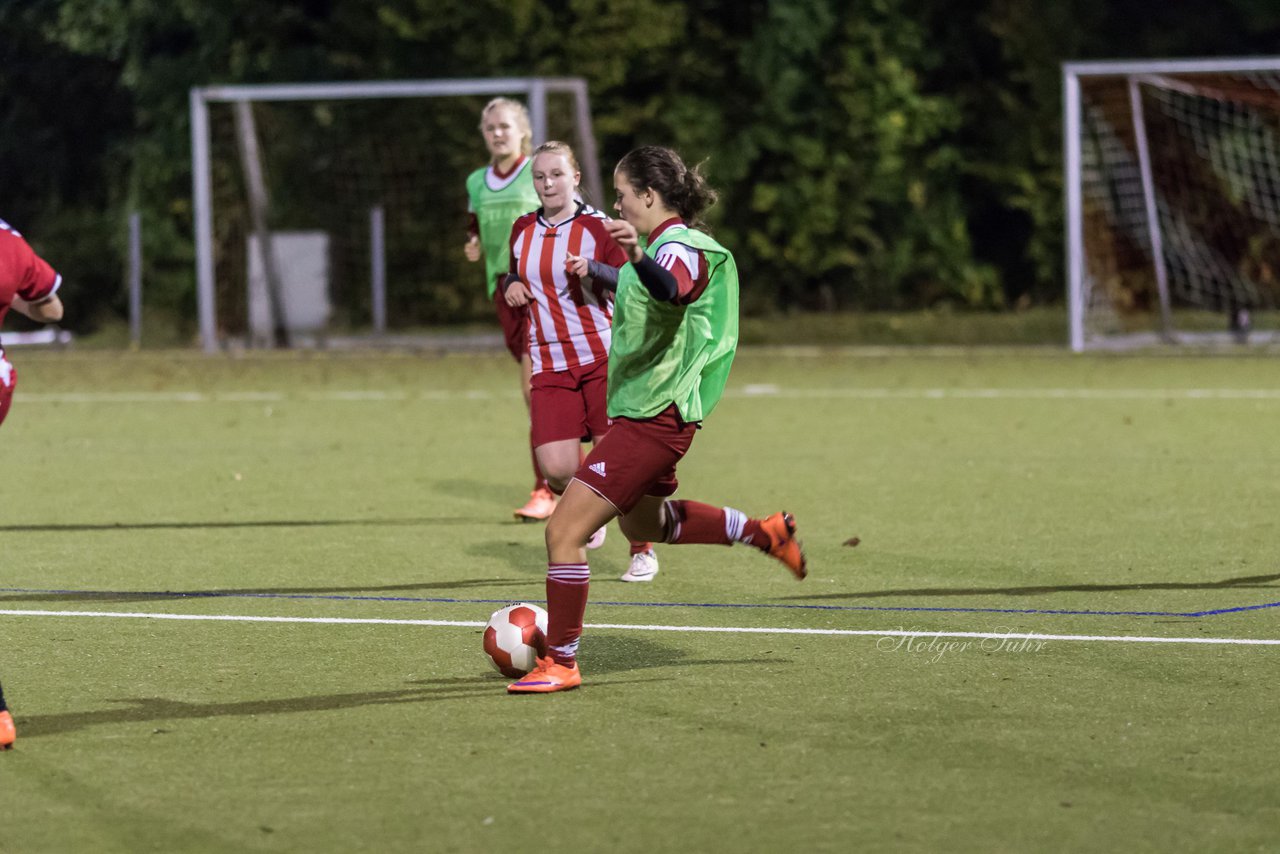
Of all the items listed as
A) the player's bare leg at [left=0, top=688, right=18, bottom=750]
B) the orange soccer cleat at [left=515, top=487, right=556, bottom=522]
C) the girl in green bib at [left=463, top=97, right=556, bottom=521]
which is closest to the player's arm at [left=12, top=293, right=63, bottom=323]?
the player's bare leg at [left=0, top=688, right=18, bottom=750]

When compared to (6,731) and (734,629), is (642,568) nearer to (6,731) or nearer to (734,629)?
(734,629)

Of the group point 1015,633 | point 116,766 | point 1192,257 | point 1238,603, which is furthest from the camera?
point 1192,257

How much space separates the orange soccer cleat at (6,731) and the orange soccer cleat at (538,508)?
477 cm

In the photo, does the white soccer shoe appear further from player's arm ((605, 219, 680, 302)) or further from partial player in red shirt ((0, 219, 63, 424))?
partial player in red shirt ((0, 219, 63, 424))

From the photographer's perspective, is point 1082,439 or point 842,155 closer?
point 1082,439

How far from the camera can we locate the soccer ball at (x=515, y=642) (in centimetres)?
623

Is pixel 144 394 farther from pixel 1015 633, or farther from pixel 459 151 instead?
pixel 1015 633

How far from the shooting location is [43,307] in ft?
19.2

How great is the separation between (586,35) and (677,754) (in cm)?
2343

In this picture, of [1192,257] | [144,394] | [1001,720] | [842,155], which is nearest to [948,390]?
[144,394]

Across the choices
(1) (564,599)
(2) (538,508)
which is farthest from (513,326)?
(1) (564,599)

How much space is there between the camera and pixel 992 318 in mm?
27562

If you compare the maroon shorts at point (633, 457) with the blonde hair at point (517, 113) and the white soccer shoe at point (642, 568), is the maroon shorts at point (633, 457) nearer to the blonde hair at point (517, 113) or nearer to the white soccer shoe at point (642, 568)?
the white soccer shoe at point (642, 568)

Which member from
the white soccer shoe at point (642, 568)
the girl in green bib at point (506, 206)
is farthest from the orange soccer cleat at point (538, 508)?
the white soccer shoe at point (642, 568)
